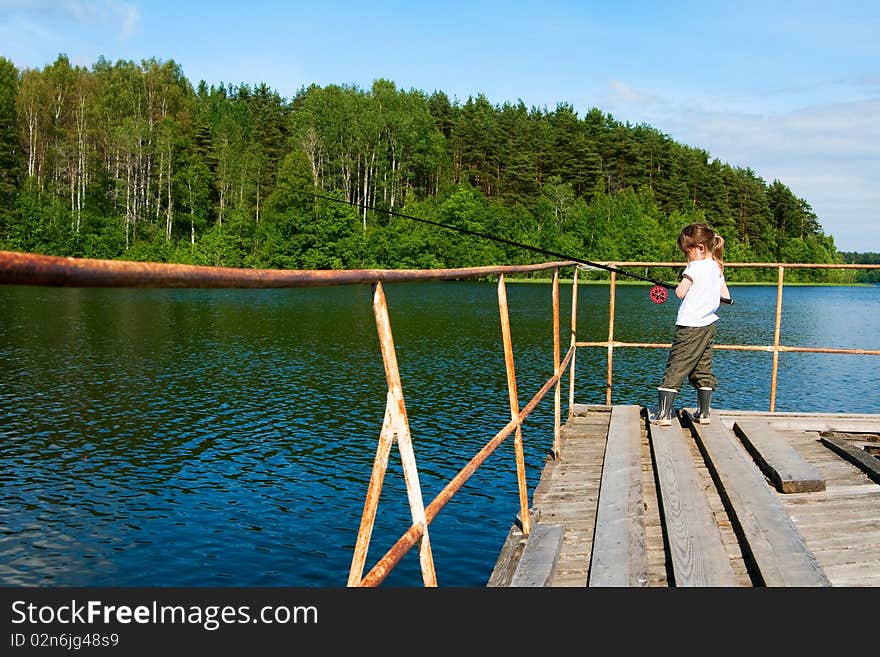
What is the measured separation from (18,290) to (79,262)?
181 ft

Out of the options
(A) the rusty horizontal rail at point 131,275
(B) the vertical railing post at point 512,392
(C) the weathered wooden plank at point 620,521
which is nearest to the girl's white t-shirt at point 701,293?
(C) the weathered wooden plank at point 620,521

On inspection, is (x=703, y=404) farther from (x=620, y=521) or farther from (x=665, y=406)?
(x=620, y=521)

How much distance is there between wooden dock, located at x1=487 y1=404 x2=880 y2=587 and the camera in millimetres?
3721

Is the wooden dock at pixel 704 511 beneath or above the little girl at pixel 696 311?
beneath

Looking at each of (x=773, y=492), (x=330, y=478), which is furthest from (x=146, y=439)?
(x=773, y=492)

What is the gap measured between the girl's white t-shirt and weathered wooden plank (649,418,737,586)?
1.23m

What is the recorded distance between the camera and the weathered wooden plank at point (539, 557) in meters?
3.71

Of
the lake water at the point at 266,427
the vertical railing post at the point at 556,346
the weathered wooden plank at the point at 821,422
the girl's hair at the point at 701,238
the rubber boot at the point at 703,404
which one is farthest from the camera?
the lake water at the point at 266,427

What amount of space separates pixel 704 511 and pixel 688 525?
0.91 feet

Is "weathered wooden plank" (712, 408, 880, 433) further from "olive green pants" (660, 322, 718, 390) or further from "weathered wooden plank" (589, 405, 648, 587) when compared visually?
"weathered wooden plank" (589, 405, 648, 587)

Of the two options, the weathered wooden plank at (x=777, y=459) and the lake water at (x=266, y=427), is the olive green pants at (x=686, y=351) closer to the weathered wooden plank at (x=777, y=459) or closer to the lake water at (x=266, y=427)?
the weathered wooden plank at (x=777, y=459)

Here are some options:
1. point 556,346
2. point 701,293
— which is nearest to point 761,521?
point 556,346

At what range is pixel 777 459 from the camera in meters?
5.62

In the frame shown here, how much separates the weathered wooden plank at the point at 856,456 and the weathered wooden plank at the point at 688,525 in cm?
120
